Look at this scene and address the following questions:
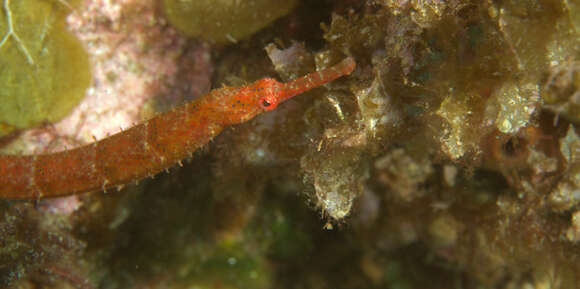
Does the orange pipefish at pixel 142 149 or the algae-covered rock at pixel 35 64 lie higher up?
the algae-covered rock at pixel 35 64

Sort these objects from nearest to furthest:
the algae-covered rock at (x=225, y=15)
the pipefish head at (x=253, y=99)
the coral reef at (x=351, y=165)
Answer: the coral reef at (x=351, y=165) → the pipefish head at (x=253, y=99) → the algae-covered rock at (x=225, y=15)

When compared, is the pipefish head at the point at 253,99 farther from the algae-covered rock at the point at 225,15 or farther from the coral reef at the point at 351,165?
the algae-covered rock at the point at 225,15

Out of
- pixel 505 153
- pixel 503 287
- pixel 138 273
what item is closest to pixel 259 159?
pixel 505 153

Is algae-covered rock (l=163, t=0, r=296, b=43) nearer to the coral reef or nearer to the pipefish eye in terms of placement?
the coral reef

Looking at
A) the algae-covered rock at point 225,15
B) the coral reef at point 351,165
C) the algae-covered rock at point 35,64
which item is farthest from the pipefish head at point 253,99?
the algae-covered rock at point 35,64

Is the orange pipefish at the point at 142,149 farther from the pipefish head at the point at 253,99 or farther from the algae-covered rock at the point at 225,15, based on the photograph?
the algae-covered rock at the point at 225,15

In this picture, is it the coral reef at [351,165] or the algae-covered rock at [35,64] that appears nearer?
the coral reef at [351,165]

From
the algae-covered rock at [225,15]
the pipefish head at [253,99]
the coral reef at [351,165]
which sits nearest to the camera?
the coral reef at [351,165]
